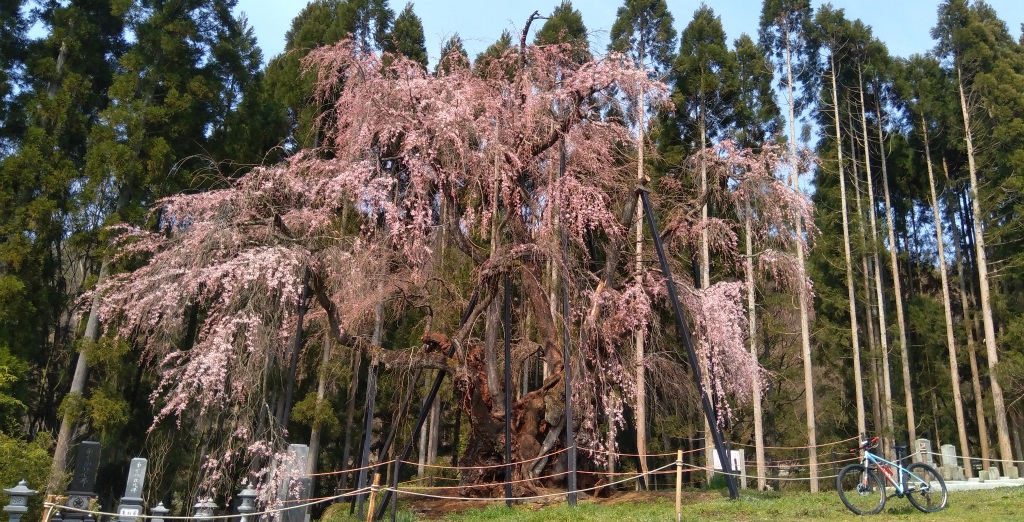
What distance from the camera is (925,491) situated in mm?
7602

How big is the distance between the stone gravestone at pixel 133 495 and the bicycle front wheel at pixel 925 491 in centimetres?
867

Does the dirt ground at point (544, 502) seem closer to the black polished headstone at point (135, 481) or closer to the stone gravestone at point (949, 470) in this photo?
the black polished headstone at point (135, 481)

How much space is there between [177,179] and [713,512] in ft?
43.5

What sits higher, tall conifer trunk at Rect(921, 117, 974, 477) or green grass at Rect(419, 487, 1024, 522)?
tall conifer trunk at Rect(921, 117, 974, 477)

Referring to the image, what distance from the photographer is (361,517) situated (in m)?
9.45

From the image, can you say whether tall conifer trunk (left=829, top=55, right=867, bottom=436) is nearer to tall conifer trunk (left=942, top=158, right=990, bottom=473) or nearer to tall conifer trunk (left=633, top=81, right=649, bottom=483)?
tall conifer trunk (left=942, top=158, right=990, bottom=473)

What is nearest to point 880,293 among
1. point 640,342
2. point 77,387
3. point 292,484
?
point 640,342

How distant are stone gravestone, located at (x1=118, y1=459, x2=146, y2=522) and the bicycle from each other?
8100mm

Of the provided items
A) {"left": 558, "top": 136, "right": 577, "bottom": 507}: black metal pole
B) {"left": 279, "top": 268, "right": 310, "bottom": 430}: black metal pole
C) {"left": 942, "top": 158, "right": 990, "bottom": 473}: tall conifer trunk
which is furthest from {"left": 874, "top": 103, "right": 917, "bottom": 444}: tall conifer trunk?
{"left": 279, "top": 268, "right": 310, "bottom": 430}: black metal pole

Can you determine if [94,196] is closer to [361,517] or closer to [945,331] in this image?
[361,517]

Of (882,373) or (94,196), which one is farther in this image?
(882,373)

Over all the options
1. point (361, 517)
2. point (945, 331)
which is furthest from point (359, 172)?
point (945, 331)

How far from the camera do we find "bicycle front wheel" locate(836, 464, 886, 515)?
7445 mm

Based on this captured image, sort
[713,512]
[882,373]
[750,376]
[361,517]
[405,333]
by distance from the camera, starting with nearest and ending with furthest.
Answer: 1. [713,512]
2. [361,517]
3. [750,376]
4. [405,333]
5. [882,373]
